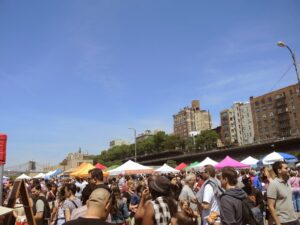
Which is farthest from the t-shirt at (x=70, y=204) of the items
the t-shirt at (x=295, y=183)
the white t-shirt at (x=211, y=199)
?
the t-shirt at (x=295, y=183)

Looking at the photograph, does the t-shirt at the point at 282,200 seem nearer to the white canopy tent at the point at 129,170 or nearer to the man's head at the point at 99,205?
the man's head at the point at 99,205

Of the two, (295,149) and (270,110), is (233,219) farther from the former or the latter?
(270,110)

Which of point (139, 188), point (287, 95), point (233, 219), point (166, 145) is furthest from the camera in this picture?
point (166, 145)

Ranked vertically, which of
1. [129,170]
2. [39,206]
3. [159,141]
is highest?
[159,141]

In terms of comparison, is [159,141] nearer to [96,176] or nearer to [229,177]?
[96,176]

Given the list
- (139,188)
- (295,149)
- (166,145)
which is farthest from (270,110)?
(139,188)

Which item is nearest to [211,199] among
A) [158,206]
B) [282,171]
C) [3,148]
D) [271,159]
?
[282,171]

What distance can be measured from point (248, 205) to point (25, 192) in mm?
3376

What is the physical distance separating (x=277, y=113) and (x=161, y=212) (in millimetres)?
126783

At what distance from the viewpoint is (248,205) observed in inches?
175

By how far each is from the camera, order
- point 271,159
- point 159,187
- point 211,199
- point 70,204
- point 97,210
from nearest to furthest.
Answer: point 97,210 < point 159,187 < point 211,199 < point 70,204 < point 271,159

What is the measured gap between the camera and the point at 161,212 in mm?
3848

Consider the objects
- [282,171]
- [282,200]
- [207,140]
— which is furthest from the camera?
[207,140]

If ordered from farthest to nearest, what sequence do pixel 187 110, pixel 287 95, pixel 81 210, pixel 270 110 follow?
pixel 187 110 → pixel 270 110 → pixel 287 95 → pixel 81 210
